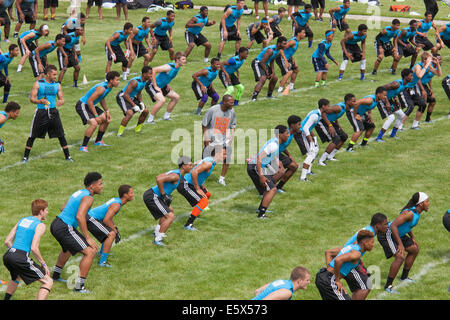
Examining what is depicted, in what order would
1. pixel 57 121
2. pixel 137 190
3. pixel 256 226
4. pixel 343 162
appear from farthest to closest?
pixel 343 162, pixel 57 121, pixel 137 190, pixel 256 226

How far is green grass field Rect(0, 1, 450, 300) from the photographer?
39.4ft

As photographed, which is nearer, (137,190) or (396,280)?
(396,280)

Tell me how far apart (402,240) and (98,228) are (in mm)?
5202

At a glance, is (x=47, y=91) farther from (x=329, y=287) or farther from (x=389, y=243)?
(x=329, y=287)

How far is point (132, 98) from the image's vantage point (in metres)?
19.6

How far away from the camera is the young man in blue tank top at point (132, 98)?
19172mm

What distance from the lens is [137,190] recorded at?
16047mm

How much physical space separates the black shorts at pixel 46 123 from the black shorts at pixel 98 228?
558 centimetres

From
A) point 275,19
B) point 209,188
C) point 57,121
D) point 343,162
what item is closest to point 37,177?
point 57,121

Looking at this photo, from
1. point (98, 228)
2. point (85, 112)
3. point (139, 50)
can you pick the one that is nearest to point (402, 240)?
point (98, 228)

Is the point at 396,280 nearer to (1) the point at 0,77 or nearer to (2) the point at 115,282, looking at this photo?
(2) the point at 115,282

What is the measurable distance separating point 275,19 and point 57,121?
13.5 meters

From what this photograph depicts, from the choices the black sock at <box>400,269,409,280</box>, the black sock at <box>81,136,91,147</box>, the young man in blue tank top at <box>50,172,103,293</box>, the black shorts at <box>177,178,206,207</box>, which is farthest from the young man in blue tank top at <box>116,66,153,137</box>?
the black sock at <box>400,269,409,280</box>
